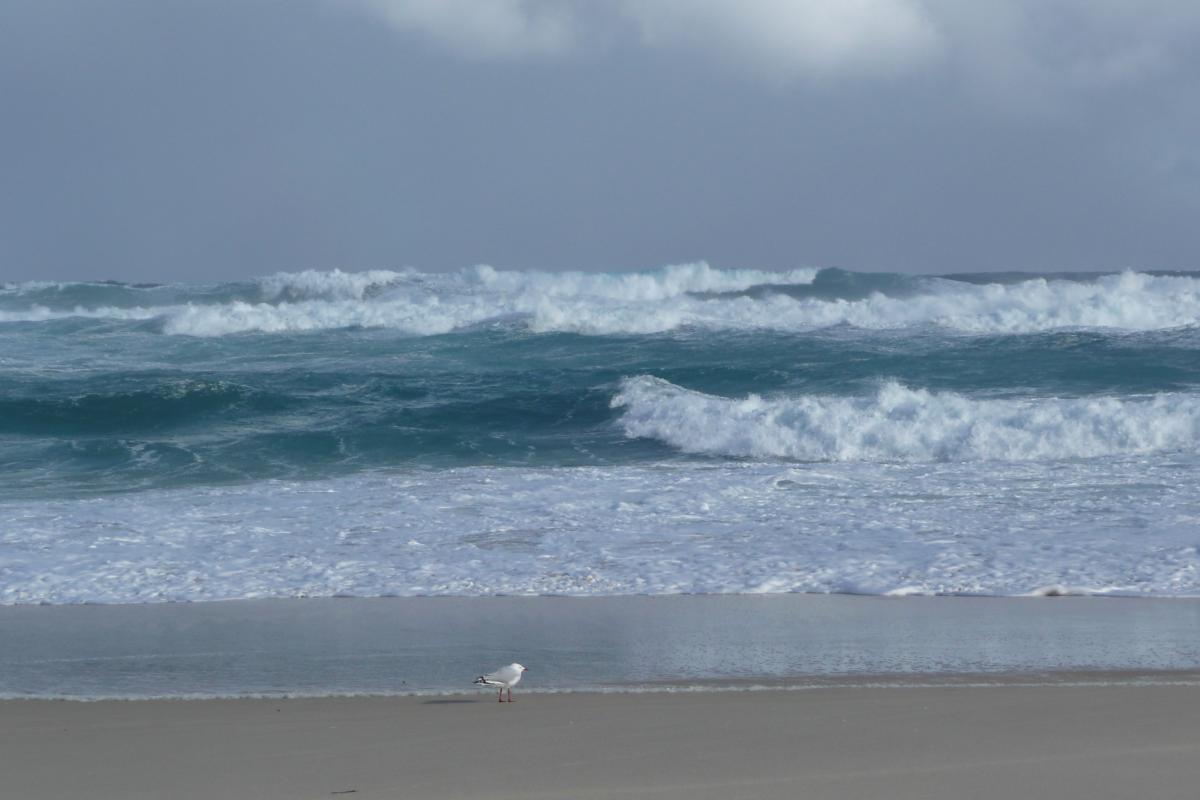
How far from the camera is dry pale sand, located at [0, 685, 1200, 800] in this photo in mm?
3574

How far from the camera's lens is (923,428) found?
13461 millimetres

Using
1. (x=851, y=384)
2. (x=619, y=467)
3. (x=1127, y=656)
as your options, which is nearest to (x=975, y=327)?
(x=851, y=384)

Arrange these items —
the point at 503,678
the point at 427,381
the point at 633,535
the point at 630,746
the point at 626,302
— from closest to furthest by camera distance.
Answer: the point at 630,746, the point at 503,678, the point at 633,535, the point at 427,381, the point at 626,302

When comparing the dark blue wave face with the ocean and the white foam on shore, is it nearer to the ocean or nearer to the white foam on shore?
the ocean

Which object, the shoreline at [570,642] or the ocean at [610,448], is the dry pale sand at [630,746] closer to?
the shoreline at [570,642]

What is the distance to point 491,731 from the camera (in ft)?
13.8

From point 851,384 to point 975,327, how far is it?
725 cm

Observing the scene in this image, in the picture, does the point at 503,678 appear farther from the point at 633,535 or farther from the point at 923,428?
the point at 923,428

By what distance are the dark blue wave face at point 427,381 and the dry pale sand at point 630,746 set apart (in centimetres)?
786

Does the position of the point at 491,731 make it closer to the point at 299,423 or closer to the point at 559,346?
the point at 299,423

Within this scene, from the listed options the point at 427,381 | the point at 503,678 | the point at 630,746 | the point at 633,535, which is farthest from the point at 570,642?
the point at 427,381

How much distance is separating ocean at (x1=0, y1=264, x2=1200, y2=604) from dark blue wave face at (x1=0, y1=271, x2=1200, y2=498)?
0.09 meters

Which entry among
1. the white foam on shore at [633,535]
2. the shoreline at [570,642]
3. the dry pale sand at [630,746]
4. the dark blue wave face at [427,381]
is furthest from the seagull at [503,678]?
the dark blue wave face at [427,381]

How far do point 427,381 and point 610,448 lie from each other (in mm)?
5809
